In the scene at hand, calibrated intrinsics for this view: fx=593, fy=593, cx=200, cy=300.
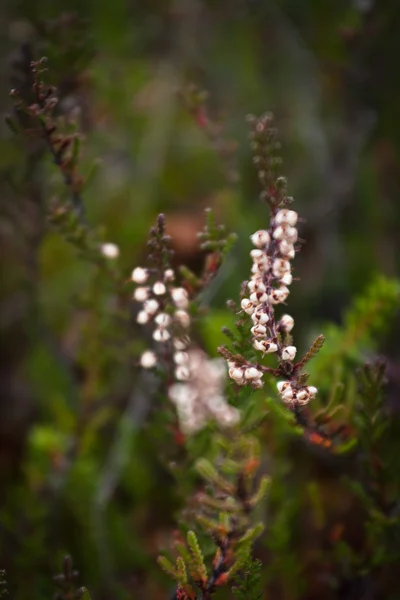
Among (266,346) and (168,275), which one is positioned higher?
(168,275)

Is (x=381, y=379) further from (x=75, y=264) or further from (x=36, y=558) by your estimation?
(x=75, y=264)

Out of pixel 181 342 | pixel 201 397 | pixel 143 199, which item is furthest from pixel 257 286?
pixel 143 199

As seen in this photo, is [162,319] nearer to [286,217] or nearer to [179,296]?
[179,296]

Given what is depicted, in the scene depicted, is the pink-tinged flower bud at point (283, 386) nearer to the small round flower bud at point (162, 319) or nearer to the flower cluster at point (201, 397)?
the small round flower bud at point (162, 319)

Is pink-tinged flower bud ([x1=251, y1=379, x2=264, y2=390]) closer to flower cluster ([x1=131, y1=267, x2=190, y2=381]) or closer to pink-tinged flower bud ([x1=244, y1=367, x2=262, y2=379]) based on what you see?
pink-tinged flower bud ([x1=244, y1=367, x2=262, y2=379])

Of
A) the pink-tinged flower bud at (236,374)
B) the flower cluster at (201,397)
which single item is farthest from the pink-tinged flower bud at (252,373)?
the flower cluster at (201,397)

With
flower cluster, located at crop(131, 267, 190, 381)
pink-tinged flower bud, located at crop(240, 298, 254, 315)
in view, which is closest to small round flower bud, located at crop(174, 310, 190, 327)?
flower cluster, located at crop(131, 267, 190, 381)
